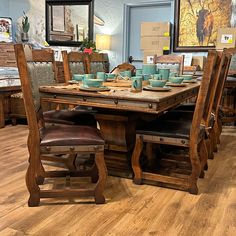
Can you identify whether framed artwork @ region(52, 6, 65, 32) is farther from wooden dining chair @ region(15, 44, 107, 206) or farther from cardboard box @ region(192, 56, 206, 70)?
wooden dining chair @ region(15, 44, 107, 206)

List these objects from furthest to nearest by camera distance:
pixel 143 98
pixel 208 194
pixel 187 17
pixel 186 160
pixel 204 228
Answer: pixel 187 17, pixel 186 160, pixel 208 194, pixel 143 98, pixel 204 228

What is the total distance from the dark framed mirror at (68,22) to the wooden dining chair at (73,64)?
3.20m

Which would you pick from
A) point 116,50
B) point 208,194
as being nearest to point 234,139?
point 208,194

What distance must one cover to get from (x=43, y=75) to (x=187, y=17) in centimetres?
382

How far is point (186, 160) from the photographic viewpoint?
3.15 meters

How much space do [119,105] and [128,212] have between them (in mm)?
725

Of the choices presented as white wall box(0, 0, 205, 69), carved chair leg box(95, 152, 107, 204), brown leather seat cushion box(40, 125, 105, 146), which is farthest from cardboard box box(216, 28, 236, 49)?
carved chair leg box(95, 152, 107, 204)

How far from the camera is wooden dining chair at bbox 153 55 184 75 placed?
4027mm

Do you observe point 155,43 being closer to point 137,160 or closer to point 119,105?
point 137,160


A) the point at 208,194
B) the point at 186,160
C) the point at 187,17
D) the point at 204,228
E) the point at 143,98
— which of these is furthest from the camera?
the point at 187,17

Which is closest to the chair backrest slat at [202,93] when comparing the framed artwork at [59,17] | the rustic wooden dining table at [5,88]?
the rustic wooden dining table at [5,88]

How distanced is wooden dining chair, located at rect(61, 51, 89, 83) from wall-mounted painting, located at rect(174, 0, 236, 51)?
270 centimetres

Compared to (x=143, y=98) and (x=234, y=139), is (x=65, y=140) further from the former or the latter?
(x=234, y=139)

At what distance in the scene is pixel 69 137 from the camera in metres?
2.14
